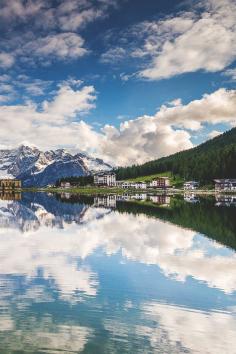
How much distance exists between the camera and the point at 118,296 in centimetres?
2531

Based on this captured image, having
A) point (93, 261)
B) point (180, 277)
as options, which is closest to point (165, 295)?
point (180, 277)

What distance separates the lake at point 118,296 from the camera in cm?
1816

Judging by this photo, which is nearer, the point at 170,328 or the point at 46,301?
the point at 170,328

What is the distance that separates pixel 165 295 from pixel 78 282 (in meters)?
6.14

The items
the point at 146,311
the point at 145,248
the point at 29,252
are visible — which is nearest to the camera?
the point at 146,311

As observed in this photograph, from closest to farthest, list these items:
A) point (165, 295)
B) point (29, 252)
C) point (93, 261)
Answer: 1. point (165, 295)
2. point (93, 261)
3. point (29, 252)

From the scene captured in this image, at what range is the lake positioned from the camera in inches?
715

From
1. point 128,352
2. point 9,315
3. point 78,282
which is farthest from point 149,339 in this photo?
point 78,282

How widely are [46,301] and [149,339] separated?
24.4 feet

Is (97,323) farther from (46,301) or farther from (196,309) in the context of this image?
(196,309)

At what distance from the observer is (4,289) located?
25984 millimetres

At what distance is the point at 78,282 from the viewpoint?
94.0 feet

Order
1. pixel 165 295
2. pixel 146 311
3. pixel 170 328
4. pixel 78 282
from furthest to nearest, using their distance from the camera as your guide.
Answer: pixel 78 282, pixel 165 295, pixel 146 311, pixel 170 328

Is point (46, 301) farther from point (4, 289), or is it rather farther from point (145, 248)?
point (145, 248)
